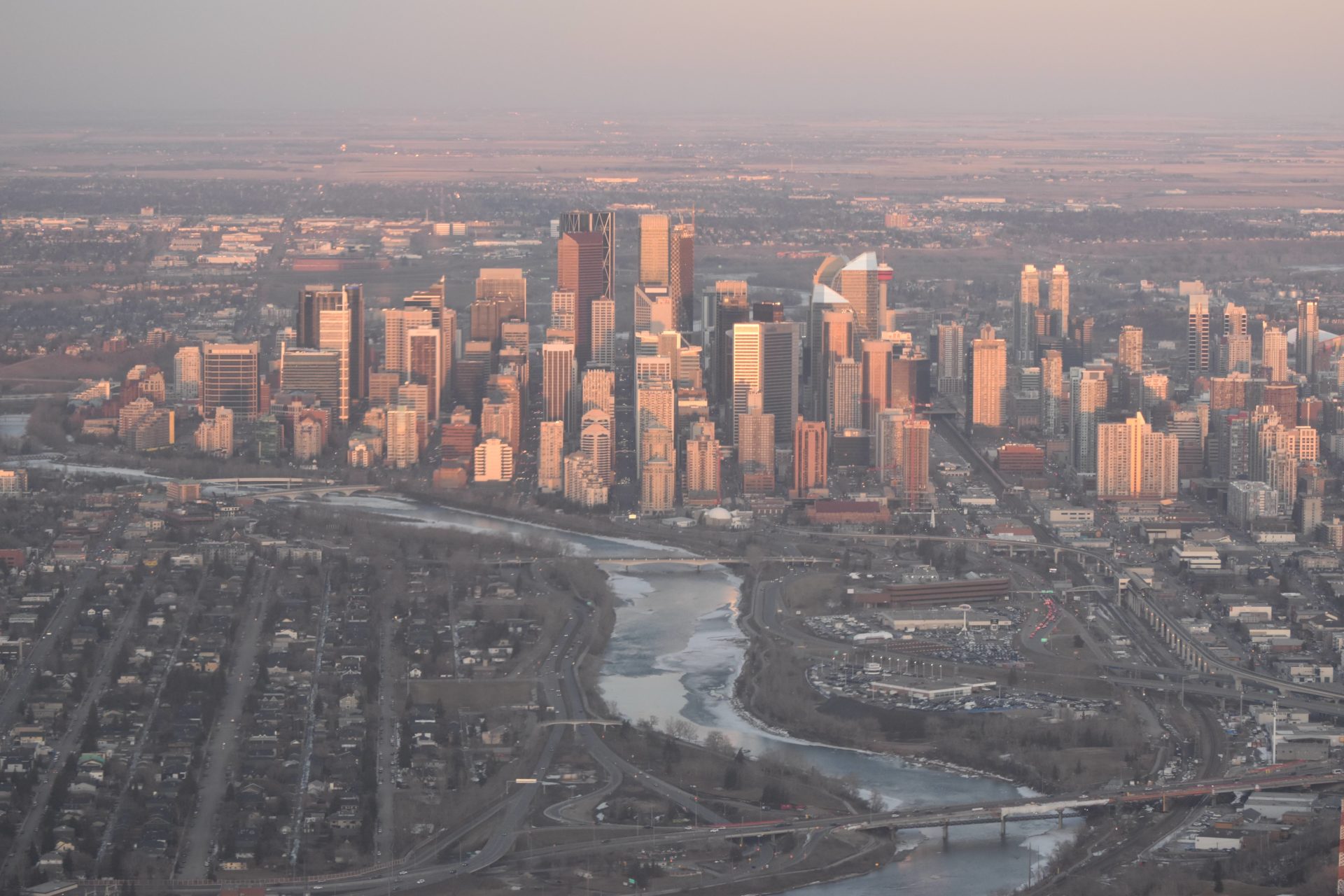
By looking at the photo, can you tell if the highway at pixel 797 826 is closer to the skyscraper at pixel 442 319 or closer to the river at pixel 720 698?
the river at pixel 720 698

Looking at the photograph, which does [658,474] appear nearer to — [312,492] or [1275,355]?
[312,492]

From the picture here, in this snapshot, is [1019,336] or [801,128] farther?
[801,128]

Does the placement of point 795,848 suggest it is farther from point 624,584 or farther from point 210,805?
point 624,584

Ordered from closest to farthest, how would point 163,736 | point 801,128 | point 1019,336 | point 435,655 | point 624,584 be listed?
point 163,736 < point 435,655 < point 624,584 < point 1019,336 < point 801,128

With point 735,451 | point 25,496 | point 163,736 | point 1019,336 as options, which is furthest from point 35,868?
point 1019,336

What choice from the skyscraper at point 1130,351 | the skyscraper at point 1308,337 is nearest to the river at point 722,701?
the skyscraper at point 1130,351

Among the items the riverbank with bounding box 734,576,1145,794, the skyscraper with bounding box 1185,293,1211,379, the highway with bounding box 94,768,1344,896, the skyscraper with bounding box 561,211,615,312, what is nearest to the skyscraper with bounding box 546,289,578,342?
the skyscraper with bounding box 561,211,615,312
